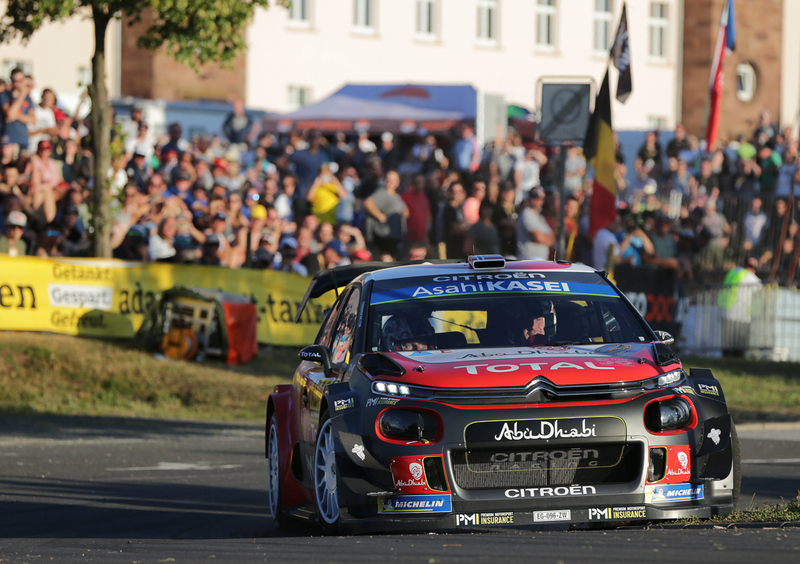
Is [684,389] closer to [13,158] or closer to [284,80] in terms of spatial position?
[13,158]

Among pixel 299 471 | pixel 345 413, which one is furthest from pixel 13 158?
pixel 345 413

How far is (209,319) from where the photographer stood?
18.0m

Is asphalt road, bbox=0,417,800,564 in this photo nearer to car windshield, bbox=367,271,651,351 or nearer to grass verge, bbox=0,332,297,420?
grass verge, bbox=0,332,297,420

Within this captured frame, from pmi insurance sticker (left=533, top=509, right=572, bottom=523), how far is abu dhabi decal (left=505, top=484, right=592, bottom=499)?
0.08m

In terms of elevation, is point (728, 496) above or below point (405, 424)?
below

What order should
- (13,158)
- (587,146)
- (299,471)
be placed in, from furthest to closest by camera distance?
1. (13,158)
2. (587,146)
3. (299,471)

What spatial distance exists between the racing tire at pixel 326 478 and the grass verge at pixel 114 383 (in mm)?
9096

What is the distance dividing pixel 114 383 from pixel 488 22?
103 ft

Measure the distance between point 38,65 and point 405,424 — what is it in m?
34.6

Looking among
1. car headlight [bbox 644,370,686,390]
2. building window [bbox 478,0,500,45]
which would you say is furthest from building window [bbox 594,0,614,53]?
car headlight [bbox 644,370,686,390]

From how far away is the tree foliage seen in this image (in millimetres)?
18031

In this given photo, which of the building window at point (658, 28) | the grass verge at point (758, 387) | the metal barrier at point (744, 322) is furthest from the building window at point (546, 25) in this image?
the grass verge at point (758, 387)

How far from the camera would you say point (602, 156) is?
17.2m

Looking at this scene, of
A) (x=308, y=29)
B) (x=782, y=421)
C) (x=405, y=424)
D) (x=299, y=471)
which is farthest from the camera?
(x=308, y=29)
